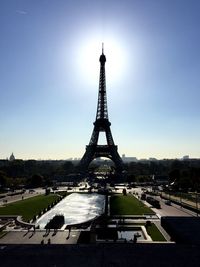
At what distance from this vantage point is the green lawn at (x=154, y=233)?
3303cm

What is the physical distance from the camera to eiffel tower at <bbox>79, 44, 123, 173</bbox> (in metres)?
108

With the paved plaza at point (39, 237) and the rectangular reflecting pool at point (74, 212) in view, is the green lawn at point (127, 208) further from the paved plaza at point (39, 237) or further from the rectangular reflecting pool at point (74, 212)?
the paved plaza at point (39, 237)

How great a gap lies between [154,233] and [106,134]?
3179 inches

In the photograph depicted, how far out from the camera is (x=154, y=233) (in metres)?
35.2

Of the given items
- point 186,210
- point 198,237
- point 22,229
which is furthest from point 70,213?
point 198,237

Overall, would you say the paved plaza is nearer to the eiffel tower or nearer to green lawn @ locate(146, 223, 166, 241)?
green lawn @ locate(146, 223, 166, 241)

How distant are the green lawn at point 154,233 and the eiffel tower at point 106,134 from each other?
73.2 metres

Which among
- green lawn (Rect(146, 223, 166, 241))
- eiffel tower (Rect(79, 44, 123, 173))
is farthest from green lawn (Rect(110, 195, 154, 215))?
eiffel tower (Rect(79, 44, 123, 173))

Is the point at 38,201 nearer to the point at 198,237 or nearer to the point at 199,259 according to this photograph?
the point at 198,237

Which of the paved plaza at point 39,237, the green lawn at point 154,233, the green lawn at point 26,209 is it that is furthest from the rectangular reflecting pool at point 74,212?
the green lawn at point 154,233

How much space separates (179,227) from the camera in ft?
104

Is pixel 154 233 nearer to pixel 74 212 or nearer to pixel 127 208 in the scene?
pixel 127 208

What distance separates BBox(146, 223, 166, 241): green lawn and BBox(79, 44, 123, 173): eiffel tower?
73.2 metres

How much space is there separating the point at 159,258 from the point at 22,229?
21.4 m
